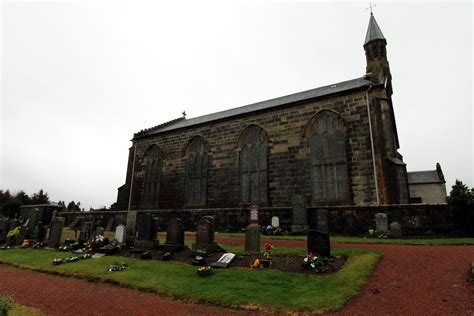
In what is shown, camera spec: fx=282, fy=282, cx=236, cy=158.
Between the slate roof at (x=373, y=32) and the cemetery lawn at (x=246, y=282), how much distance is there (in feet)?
66.3

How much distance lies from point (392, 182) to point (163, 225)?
547 inches

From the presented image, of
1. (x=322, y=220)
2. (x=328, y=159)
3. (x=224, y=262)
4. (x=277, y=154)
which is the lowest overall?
(x=224, y=262)

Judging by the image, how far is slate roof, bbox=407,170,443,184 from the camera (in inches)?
1210

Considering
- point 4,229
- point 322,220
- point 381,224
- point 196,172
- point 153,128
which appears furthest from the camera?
point 153,128

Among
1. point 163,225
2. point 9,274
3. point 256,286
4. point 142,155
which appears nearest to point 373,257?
point 256,286

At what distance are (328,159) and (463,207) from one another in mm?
7218

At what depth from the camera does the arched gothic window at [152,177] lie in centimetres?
2400

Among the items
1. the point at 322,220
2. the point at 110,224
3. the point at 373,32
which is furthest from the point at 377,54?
the point at 110,224

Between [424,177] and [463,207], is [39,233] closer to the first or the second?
[463,207]

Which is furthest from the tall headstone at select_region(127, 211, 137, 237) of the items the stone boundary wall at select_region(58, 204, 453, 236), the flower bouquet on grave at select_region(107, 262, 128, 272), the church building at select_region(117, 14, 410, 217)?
the church building at select_region(117, 14, 410, 217)

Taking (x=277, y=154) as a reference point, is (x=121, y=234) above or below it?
below

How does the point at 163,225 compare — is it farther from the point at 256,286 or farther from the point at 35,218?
the point at 256,286

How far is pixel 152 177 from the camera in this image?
2461cm

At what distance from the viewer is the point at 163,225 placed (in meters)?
18.3
